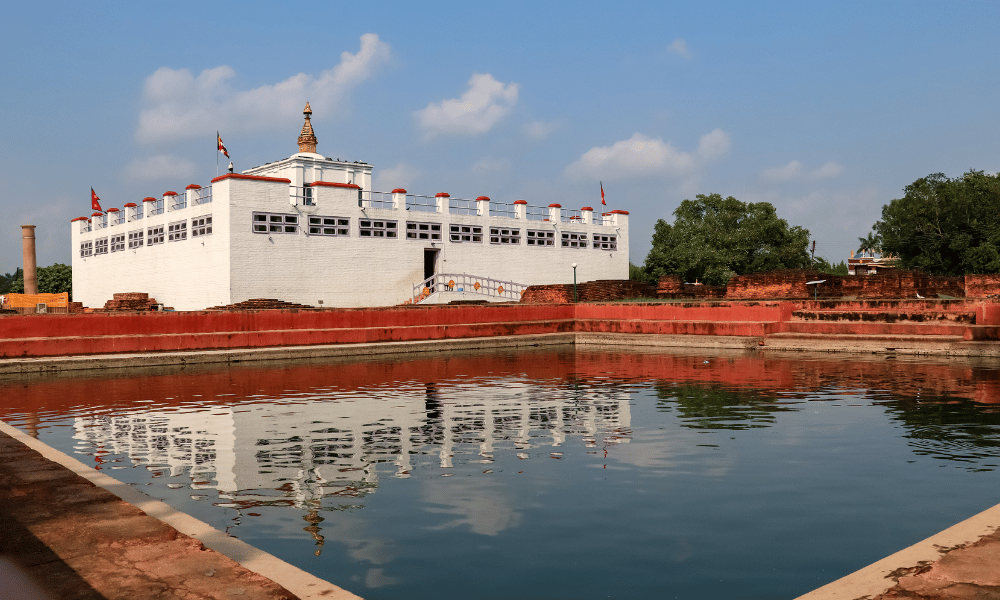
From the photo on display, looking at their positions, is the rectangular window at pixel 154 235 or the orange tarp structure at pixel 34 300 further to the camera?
the rectangular window at pixel 154 235

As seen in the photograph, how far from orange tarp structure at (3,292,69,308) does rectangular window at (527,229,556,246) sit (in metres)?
26.8

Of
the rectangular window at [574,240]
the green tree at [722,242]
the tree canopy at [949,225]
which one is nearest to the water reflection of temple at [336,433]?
the rectangular window at [574,240]

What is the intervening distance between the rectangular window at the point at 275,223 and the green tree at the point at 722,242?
29.7m

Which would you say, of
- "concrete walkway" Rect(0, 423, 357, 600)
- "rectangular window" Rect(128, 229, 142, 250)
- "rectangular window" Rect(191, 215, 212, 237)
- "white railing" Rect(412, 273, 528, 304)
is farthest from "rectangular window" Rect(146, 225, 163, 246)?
"concrete walkway" Rect(0, 423, 357, 600)

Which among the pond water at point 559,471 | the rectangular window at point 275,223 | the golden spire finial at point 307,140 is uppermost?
the golden spire finial at point 307,140

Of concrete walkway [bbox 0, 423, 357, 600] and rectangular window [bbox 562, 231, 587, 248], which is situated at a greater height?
rectangular window [bbox 562, 231, 587, 248]

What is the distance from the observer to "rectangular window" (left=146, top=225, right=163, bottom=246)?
43844mm

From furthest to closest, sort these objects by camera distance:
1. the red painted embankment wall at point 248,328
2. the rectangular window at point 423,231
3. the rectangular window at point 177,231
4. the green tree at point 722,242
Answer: the green tree at point 722,242
the rectangular window at point 423,231
the rectangular window at point 177,231
the red painted embankment wall at point 248,328

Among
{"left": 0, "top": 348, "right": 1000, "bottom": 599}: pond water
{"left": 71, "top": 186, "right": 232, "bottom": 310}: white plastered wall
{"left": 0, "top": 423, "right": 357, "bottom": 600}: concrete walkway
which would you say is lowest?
{"left": 0, "top": 348, "right": 1000, "bottom": 599}: pond water

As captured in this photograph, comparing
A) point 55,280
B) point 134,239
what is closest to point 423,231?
point 134,239

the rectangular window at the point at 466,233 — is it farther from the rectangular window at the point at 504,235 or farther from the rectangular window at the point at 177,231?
the rectangular window at the point at 177,231

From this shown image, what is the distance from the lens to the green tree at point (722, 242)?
2296 inches

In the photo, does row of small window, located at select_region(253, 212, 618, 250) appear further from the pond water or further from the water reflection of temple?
the water reflection of temple

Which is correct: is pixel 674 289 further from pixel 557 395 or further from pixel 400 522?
pixel 400 522
